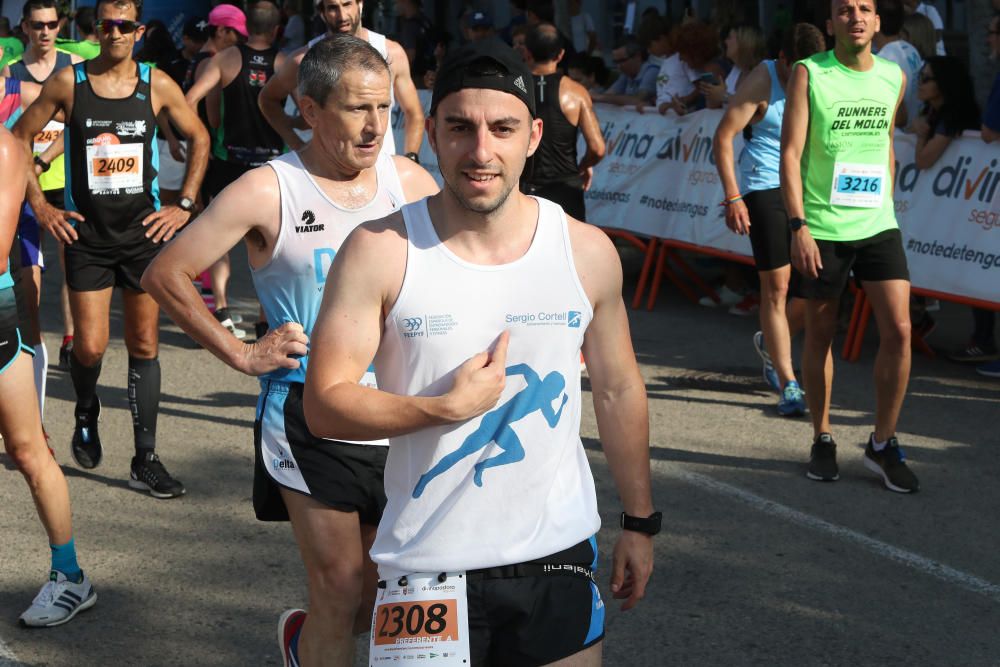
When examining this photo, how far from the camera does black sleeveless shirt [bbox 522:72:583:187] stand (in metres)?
8.37

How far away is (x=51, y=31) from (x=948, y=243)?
18.1 ft

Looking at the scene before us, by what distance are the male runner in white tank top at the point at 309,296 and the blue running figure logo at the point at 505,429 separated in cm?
90

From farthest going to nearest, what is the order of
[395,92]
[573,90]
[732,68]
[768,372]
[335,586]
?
1. [732,68]
2. [573,90]
3. [768,372]
4. [395,92]
5. [335,586]

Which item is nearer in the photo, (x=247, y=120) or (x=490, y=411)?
(x=490, y=411)

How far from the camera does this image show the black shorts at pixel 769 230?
291 inches

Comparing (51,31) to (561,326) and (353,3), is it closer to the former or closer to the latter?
(353,3)

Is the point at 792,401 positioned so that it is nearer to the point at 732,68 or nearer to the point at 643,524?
the point at 732,68

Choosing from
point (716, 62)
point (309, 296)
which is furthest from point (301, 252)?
point (716, 62)

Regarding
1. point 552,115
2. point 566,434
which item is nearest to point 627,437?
point 566,434

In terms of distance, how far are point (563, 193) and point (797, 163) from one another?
103 inches

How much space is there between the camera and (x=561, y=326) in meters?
2.81

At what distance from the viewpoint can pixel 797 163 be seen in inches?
245

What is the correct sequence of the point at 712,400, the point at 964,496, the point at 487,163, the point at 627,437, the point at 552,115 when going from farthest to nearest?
→ the point at 552,115
the point at 712,400
the point at 964,496
the point at 627,437
the point at 487,163

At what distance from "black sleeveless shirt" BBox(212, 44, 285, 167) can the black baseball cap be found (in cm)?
628
